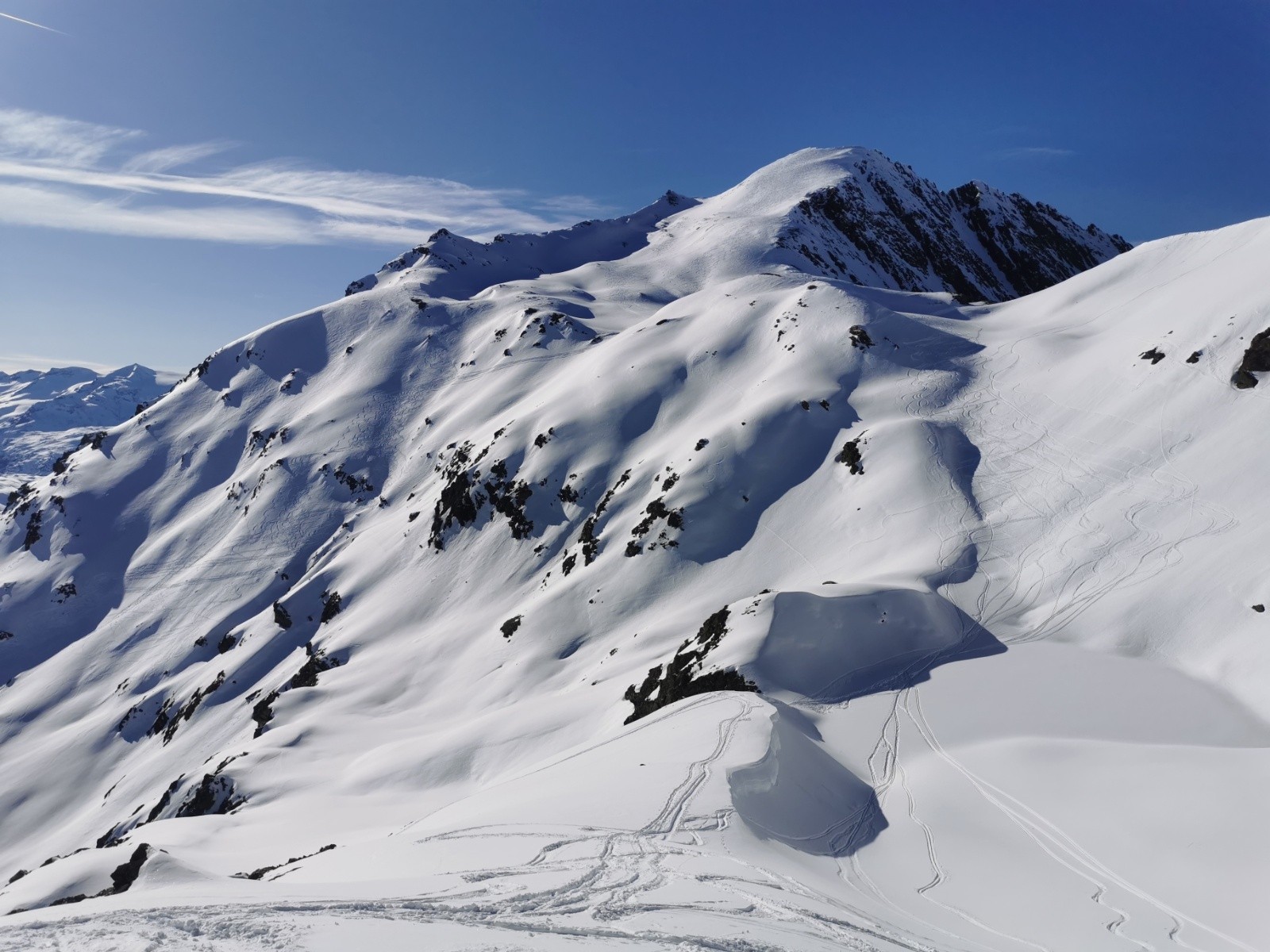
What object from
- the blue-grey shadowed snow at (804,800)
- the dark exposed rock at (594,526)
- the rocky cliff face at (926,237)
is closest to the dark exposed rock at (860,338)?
the dark exposed rock at (594,526)

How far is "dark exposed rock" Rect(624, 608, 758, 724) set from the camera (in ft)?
95.9

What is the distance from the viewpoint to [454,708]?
4962cm

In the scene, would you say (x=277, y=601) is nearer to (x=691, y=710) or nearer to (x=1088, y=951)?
(x=691, y=710)

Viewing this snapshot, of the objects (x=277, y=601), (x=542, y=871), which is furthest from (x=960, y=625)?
(x=277, y=601)

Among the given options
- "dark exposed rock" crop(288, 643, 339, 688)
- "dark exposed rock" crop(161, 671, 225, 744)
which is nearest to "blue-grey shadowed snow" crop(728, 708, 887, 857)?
"dark exposed rock" crop(288, 643, 339, 688)

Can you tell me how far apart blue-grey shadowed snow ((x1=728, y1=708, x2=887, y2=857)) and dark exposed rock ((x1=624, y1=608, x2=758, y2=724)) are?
25.2 feet

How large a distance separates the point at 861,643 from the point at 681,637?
14.2 meters

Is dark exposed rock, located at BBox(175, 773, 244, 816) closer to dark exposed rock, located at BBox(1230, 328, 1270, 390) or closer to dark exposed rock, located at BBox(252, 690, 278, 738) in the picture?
dark exposed rock, located at BBox(252, 690, 278, 738)

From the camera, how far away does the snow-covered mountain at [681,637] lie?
14.3 meters

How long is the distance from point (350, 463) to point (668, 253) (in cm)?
8843

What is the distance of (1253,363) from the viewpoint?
125 ft

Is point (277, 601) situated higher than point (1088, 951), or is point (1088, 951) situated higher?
point (1088, 951)

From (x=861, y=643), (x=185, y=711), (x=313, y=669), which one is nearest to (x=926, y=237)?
(x=313, y=669)

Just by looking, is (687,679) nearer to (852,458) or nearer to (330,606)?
(852,458)
